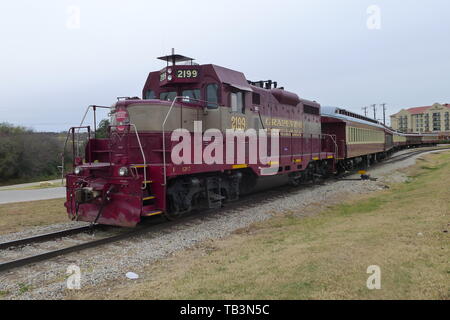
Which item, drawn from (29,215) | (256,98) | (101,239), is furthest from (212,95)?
(29,215)

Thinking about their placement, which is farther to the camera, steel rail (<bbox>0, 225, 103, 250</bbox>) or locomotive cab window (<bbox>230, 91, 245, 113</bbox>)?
locomotive cab window (<bbox>230, 91, 245, 113</bbox>)

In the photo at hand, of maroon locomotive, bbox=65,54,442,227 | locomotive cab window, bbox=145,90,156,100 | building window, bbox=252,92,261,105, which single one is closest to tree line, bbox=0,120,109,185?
locomotive cab window, bbox=145,90,156,100

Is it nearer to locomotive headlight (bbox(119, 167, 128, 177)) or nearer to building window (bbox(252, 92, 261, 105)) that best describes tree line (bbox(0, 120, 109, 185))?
building window (bbox(252, 92, 261, 105))

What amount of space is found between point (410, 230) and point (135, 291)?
517 cm

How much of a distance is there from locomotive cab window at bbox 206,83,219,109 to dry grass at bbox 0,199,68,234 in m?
4.99

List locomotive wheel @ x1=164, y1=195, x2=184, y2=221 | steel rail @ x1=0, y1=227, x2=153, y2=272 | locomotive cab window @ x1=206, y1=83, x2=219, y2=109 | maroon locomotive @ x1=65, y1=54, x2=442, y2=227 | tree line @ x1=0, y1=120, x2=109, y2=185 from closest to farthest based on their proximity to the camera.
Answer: steel rail @ x1=0, y1=227, x2=153, y2=272 < maroon locomotive @ x1=65, y1=54, x2=442, y2=227 < locomotive wheel @ x1=164, y1=195, x2=184, y2=221 < locomotive cab window @ x1=206, y1=83, x2=219, y2=109 < tree line @ x1=0, y1=120, x2=109, y2=185

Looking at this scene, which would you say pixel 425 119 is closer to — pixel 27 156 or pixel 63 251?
pixel 27 156

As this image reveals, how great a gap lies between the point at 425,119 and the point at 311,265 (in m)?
154

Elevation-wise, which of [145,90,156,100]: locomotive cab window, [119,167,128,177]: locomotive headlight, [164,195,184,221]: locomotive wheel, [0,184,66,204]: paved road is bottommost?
[0,184,66,204]: paved road

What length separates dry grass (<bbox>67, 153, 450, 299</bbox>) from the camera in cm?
420

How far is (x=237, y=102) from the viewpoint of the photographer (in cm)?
1033

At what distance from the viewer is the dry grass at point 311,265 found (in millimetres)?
4199

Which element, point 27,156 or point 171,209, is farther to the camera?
point 27,156

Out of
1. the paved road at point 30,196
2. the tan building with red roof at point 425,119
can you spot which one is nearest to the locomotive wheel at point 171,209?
the paved road at point 30,196
